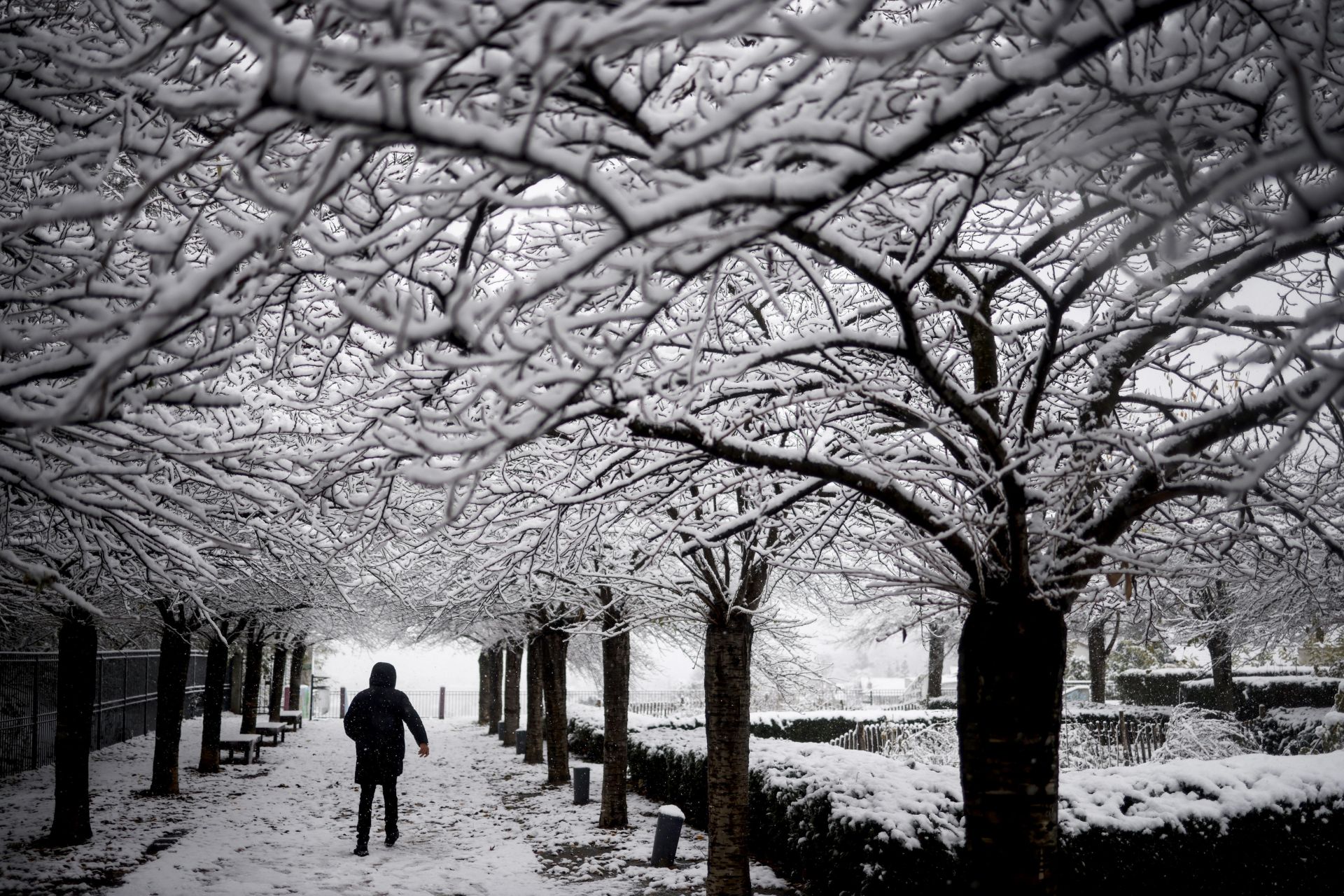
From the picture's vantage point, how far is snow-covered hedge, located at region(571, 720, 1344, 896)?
227 inches

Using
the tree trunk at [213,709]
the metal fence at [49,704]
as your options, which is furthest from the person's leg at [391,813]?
the tree trunk at [213,709]

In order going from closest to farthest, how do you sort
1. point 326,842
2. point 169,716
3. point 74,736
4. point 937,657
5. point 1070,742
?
point 74,736 → point 326,842 → point 169,716 → point 1070,742 → point 937,657

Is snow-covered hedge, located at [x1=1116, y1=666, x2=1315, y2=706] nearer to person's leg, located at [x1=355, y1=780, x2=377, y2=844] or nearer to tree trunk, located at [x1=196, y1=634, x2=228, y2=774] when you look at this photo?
person's leg, located at [x1=355, y1=780, x2=377, y2=844]

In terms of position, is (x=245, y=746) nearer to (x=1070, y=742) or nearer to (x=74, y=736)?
(x=74, y=736)

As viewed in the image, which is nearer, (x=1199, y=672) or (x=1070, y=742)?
(x=1070, y=742)

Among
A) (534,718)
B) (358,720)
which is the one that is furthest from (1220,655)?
(358,720)

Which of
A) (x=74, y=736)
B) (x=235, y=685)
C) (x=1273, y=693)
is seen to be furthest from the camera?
(x=235, y=685)

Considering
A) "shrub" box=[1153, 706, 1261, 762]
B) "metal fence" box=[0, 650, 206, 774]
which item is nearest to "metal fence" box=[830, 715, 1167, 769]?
"shrub" box=[1153, 706, 1261, 762]

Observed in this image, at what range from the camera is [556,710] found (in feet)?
43.3

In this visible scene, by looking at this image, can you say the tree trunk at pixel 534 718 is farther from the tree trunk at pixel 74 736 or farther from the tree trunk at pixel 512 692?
the tree trunk at pixel 74 736

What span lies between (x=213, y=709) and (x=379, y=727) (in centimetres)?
800

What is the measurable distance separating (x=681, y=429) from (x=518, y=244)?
3.01 m

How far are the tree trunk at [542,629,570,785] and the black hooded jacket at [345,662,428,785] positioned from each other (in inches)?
169

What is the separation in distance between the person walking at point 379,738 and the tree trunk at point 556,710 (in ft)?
14.1
